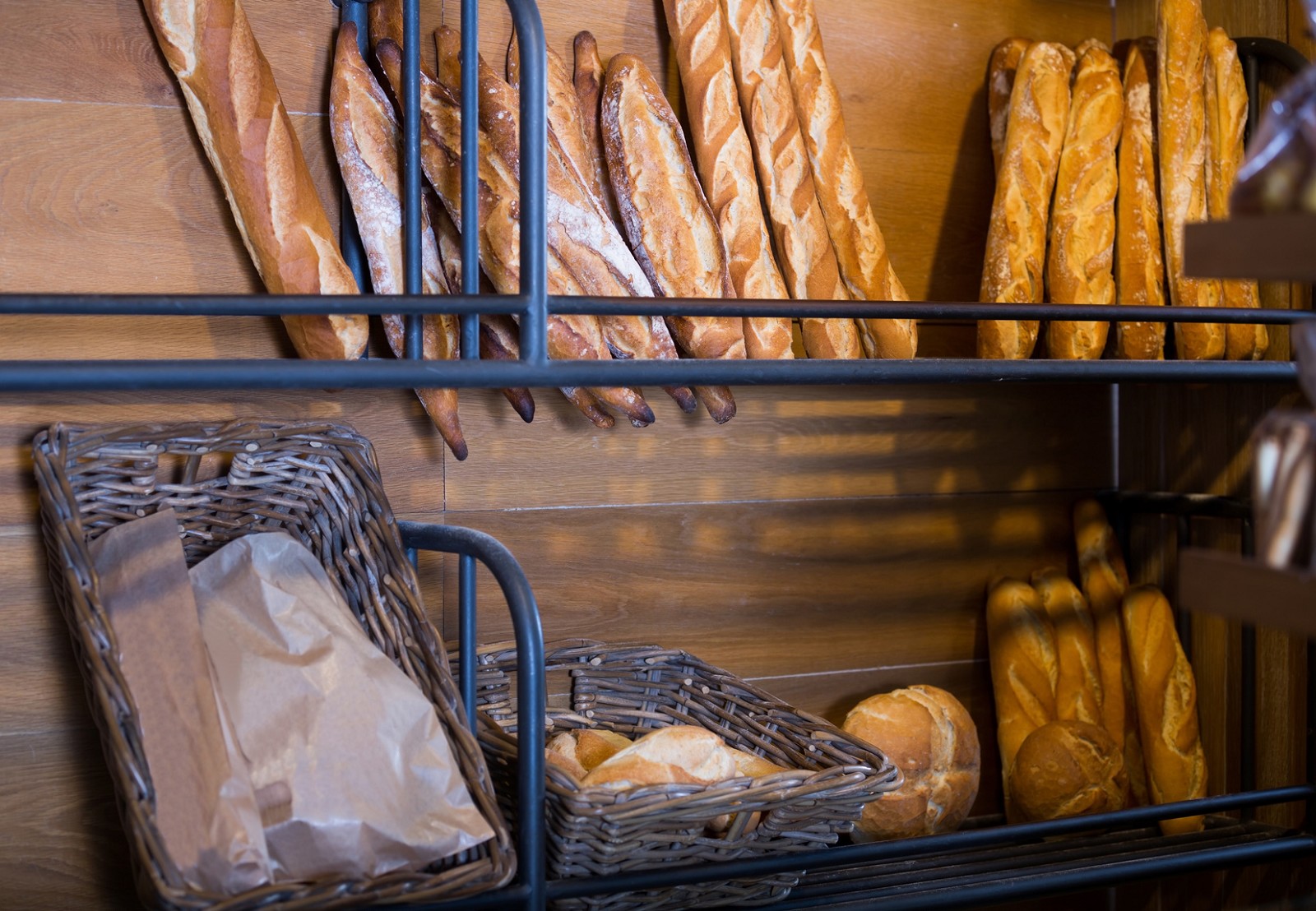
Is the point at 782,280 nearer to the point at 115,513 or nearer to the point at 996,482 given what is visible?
the point at 996,482

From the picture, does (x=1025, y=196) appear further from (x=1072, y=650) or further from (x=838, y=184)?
(x=1072, y=650)

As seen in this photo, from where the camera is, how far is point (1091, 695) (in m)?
1.48

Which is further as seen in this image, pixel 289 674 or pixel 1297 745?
pixel 1297 745

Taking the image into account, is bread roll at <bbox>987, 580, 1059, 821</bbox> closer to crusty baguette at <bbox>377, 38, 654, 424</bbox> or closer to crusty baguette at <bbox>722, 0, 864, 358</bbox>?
crusty baguette at <bbox>722, 0, 864, 358</bbox>

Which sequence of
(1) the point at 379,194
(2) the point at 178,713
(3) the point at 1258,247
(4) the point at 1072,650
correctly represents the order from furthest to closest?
1. (4) the point at 1072,650
2. (1) the point at 379,194
3. (2) the point at 178,713
4. (3) the point at 1258,247

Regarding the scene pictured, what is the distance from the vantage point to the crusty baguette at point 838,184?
134 cm

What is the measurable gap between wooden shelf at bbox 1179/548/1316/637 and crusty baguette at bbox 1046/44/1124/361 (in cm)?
96

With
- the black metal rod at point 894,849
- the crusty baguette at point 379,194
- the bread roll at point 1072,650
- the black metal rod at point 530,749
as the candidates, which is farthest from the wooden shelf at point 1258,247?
the bread roll at point 1072,650

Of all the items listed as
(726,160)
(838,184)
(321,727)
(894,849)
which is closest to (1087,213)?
(838,184)

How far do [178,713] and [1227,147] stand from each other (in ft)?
4.30

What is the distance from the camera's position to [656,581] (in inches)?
56.8

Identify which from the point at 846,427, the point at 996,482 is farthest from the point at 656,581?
the point at 996,482

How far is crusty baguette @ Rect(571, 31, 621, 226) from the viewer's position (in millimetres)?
1302

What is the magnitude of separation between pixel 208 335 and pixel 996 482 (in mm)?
1031
